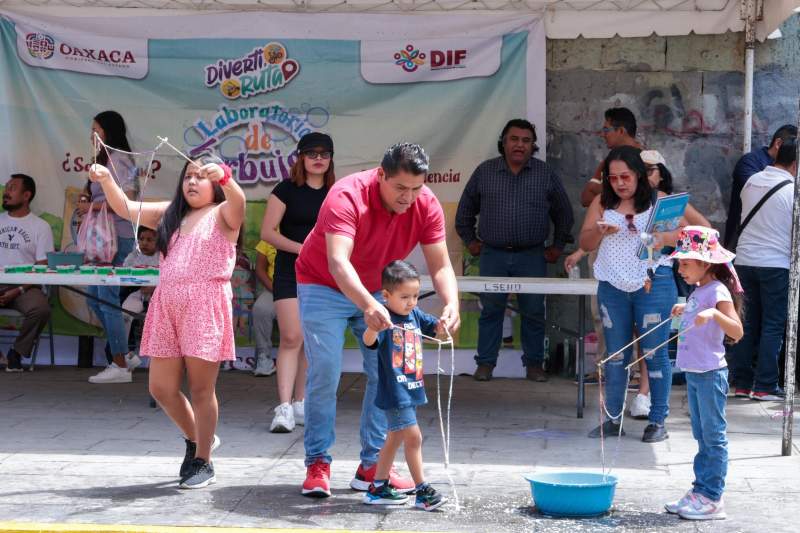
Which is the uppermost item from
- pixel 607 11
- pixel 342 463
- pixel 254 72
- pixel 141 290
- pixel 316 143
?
pixel 607 11

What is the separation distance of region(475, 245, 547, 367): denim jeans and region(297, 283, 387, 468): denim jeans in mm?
3602

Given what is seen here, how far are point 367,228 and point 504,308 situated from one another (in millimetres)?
4228

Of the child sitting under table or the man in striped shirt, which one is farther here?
the child sitting under table

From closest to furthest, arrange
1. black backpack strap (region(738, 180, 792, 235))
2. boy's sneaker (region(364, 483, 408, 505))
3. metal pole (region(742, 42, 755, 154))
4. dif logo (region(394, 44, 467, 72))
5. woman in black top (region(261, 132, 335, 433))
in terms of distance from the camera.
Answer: boy's sneaker (region(364, 483, 408, 505)), woman in black top (region(261, 132, 335, 433)), black backpack strap (region(738, 180, 792, 235)), metal pole (region(742, 42, 755, 154)), dif logo (region(394, 44, 467, 72))

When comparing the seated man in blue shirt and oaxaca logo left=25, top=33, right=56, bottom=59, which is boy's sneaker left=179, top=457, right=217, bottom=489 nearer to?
the seated man in blue shirt

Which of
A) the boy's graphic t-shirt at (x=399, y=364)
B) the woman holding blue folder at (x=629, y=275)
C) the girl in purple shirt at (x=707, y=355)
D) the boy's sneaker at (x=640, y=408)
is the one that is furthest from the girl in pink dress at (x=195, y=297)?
the boy's sneaker at (x=640, y=408)

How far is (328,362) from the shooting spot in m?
5.77

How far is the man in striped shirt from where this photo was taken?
31.1 ft

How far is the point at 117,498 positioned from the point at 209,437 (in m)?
0.52

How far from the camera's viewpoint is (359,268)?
5711mm

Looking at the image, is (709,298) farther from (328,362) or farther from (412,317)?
(328,362)

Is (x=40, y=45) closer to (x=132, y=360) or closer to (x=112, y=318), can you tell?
(x=112, y=318)

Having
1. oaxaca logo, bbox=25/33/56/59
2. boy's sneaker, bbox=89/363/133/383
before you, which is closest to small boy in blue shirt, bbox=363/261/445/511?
boy's sneaker, bbox=89/363/133/383

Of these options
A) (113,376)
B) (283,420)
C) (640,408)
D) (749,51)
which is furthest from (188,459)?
(749,51)
